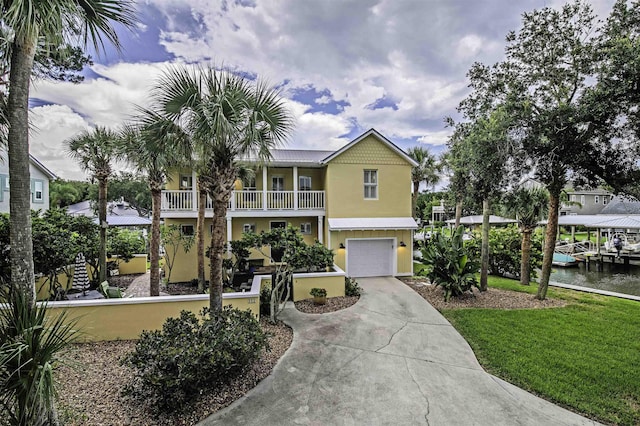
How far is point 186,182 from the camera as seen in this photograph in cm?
1423

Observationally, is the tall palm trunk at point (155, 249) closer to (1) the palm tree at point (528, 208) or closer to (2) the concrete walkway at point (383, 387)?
(2) the concrete walkway at point (383, 387)

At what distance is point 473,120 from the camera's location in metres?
11.0

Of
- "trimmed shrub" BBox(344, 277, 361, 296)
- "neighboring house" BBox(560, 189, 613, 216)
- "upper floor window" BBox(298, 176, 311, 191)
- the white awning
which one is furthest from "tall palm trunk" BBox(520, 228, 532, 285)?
"neighboring house" BBox(560, 189, 613, 216)

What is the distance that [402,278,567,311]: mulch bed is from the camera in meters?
10.0

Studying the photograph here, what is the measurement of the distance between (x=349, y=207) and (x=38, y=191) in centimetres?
1987

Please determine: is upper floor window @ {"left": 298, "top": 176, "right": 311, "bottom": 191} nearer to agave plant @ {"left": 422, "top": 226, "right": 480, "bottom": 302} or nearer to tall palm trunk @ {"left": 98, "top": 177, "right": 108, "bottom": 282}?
agave plant @ {"left": 422, "top": 226, "right": 480, "bottom": 302}

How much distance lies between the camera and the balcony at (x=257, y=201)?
513 inches

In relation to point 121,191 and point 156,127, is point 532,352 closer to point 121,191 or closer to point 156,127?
point 156,127

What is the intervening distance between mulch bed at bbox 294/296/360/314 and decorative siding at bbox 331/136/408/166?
22.4ft

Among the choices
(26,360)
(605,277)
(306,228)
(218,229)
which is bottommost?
(605,277)

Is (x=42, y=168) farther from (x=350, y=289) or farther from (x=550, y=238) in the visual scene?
(x=550, y=238)

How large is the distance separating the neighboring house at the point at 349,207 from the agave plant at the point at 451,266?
2.99 metres

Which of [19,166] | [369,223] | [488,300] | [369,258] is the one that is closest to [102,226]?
[19,166]

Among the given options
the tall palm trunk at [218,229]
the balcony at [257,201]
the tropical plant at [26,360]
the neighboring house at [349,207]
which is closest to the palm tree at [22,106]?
the tropical plant at [26,360]
